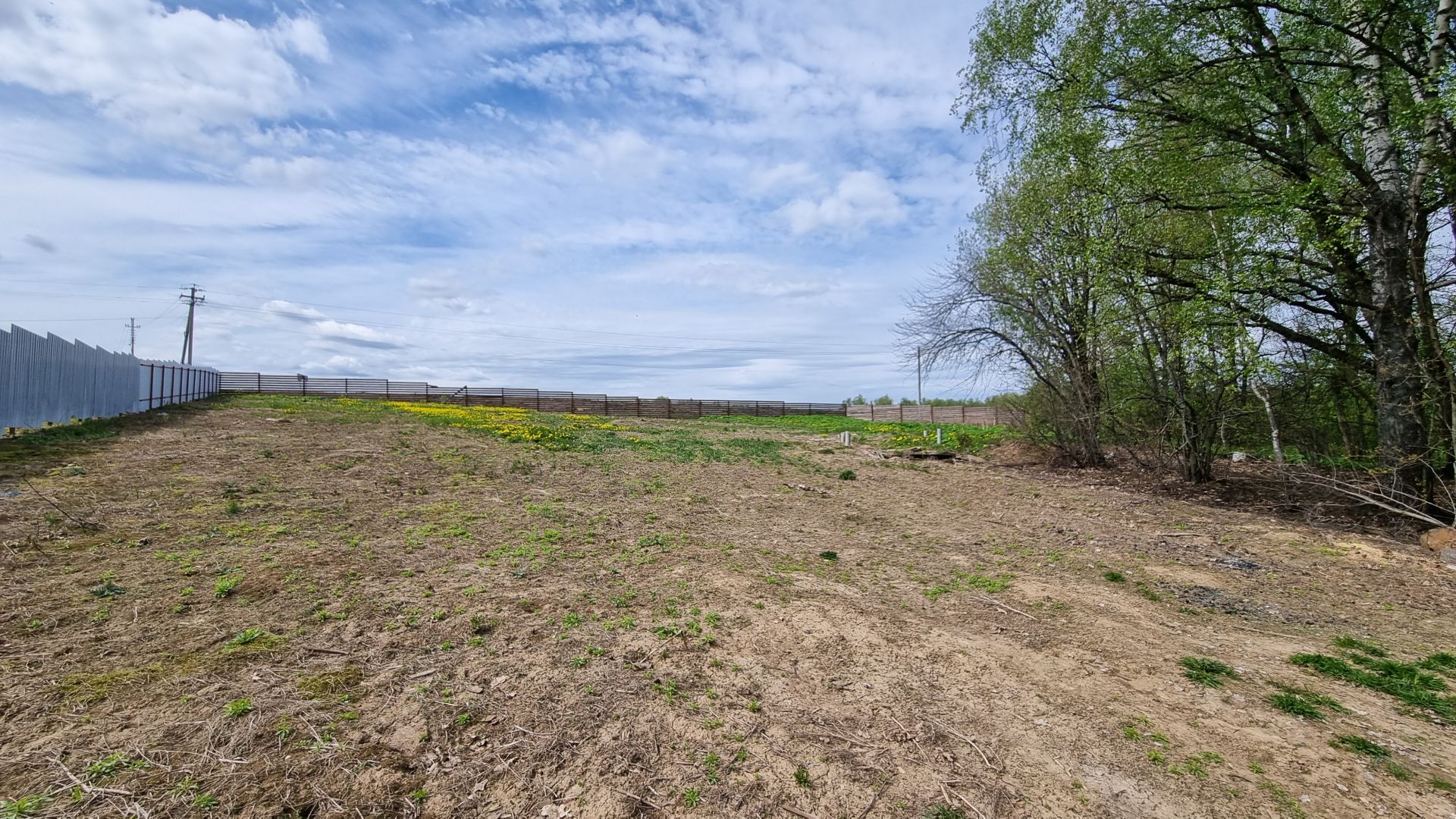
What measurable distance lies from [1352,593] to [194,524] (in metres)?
10.7

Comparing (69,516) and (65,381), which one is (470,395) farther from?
(69,516)

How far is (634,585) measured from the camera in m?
4.82

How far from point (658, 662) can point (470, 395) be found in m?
42.0

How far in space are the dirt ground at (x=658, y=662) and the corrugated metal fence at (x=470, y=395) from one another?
1314 inches

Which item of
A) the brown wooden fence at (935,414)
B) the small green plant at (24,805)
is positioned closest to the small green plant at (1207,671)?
the small green plant at (24,805)

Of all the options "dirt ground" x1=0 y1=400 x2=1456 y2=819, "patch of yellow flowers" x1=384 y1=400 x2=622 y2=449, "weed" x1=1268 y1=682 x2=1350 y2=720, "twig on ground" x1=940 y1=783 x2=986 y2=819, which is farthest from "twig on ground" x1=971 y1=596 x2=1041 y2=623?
"patch of yellow flowers" x1=384 y1=400 x2=622 y2=449

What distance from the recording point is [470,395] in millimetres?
41469

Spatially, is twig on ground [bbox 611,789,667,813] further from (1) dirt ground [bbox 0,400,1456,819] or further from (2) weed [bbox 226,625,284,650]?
(2) weed [bbox 226,625,284,650]

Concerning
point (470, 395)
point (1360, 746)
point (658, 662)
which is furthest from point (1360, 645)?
point (470, 395)

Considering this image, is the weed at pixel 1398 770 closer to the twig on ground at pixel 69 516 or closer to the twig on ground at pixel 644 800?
the twig on ground at pixel 644 800

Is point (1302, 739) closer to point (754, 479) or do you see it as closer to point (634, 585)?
point (634, 585)

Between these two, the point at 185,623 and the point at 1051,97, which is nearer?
the point at 185,623

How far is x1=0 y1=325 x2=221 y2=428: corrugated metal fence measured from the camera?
36.5 feet

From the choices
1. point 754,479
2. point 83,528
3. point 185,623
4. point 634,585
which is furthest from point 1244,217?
point 83,528
